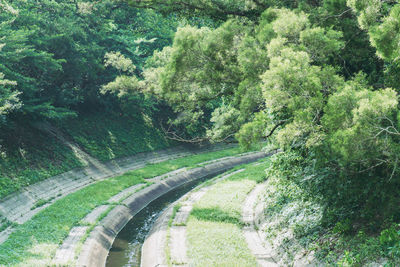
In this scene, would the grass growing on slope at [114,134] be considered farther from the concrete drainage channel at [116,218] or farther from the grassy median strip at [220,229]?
the grassy median strip at [220,229]

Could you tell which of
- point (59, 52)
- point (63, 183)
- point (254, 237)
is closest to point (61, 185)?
point (63, 183)

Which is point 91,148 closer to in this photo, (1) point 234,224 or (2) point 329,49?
(1) point 234,224

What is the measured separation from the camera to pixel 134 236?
14.8m

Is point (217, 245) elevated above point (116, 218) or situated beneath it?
situated beneath

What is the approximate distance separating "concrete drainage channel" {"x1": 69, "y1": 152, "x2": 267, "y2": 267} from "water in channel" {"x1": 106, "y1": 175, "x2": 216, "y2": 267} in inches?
8.8

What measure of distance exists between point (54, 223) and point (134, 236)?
3065mm

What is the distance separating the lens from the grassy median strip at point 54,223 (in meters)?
10.7

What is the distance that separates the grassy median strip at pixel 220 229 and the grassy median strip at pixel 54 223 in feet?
14.2

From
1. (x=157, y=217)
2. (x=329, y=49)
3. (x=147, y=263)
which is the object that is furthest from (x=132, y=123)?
(x=329, y=49)

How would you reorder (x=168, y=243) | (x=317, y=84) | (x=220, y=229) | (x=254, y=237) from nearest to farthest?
1. (x=317, y=84)
2. (x=168, y=243)
3. (x=254, y=237)
4. (x=220, y=229)

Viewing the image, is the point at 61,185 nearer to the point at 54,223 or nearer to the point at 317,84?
the point at 54,223

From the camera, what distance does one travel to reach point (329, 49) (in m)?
9.64

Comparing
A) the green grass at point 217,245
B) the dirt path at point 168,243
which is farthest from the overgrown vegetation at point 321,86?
the dirt path at point 168,243

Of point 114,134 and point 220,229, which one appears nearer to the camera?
point 220,229
